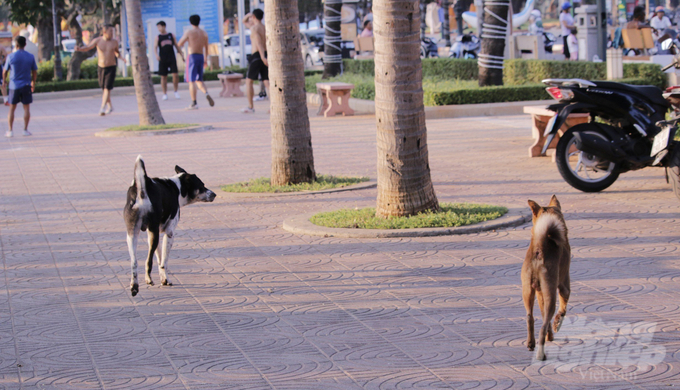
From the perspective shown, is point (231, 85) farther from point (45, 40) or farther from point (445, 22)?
point (445, 22)

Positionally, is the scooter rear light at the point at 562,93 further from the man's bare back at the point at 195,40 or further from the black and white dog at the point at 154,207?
the man's bare back at the point at 195,40

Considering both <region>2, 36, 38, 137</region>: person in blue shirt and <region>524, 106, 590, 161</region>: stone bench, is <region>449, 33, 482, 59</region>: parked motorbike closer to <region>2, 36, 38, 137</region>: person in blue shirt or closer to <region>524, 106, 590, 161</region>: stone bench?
<region>2, 36, 38, 137</region>: person in blue shirt

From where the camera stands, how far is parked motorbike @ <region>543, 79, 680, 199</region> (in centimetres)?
863

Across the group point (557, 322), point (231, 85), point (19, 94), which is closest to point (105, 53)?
point (19, 94)

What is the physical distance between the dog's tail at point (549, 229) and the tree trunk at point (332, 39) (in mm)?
20578

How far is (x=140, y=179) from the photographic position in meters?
5.59

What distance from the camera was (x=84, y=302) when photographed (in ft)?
18.7

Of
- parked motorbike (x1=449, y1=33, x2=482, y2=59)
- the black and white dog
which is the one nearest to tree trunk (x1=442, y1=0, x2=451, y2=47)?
parked motorbike (x1=449, y1=33, x2=482, y2=59)

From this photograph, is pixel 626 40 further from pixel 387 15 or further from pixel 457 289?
pixel 457 289

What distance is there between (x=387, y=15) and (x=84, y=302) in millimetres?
3560

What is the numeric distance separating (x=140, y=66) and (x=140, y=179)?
11.0 meters

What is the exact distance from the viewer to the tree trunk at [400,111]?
7316mm

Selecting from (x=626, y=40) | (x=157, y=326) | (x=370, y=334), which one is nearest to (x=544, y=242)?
(x=370, y=334)

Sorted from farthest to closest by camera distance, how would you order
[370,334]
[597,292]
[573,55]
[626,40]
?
[573,55] → [626,40] → [597,292] → [370,334]
